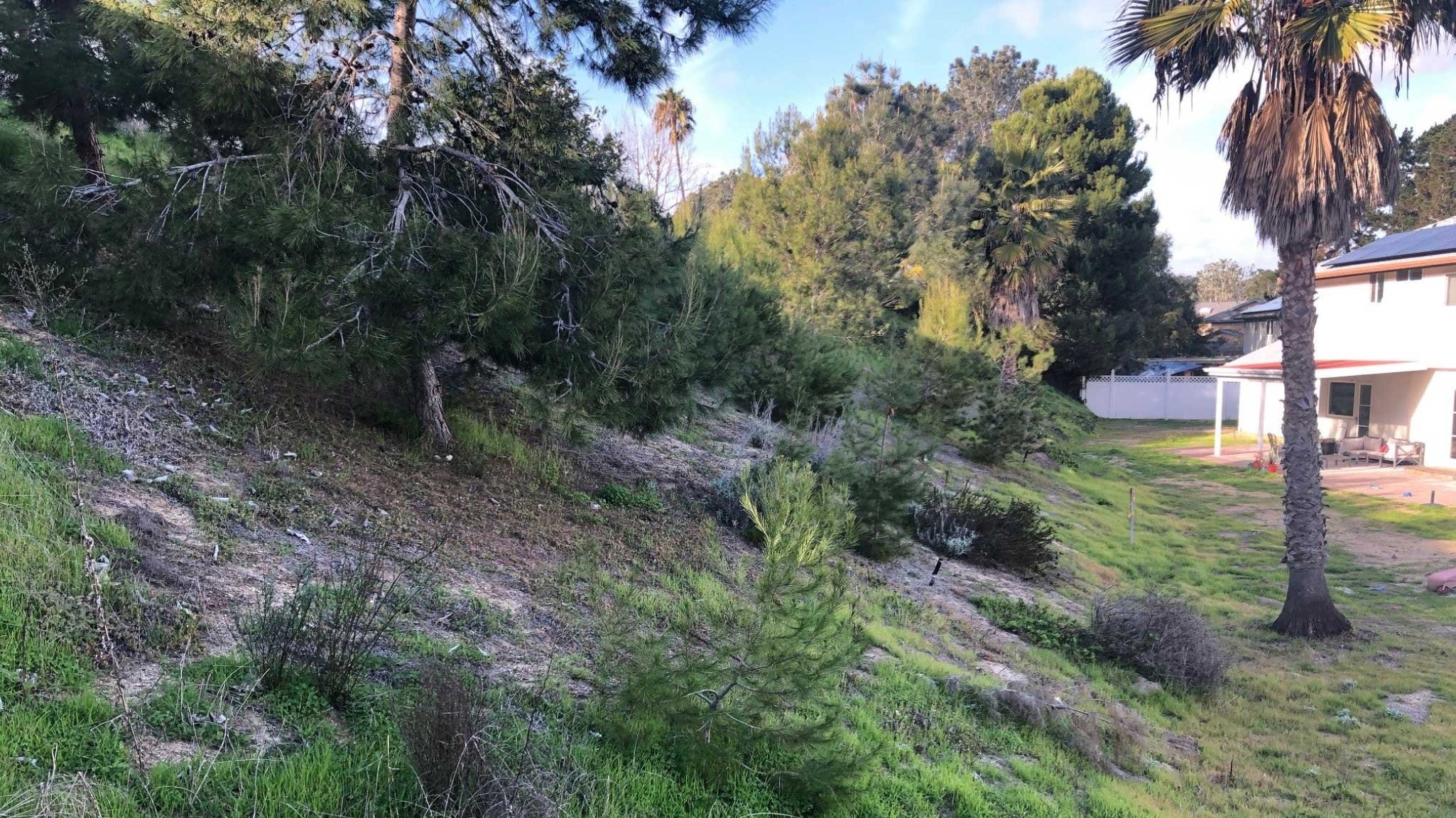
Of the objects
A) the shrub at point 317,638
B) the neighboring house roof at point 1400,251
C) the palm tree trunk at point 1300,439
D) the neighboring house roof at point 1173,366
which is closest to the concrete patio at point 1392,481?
the neighboring house roof at point 1400,251

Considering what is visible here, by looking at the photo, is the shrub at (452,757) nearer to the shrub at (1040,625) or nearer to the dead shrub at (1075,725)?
the dead shrub at (1075,725)

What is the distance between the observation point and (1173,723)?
714cm

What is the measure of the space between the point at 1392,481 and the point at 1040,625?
635 inches

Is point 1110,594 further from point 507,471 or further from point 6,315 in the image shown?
point 6,315

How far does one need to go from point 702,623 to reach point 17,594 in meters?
3.49

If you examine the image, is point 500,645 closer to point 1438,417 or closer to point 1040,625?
point 1040,625

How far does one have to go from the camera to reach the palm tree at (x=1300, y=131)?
9352mm

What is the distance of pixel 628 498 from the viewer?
319 inches

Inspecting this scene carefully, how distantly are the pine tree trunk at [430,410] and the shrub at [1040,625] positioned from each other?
18.3 feet

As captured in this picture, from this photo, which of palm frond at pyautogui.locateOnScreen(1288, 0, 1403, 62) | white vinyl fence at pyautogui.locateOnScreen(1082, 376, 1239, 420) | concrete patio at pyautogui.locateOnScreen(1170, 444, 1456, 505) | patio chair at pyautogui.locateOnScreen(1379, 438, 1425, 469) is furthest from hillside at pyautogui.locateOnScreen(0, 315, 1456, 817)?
white vinyl fence at pyautogui.locateOnScreen(1082, 376, 1239, 420)

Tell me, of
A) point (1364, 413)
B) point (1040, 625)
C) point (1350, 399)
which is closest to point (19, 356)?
point (1040, 625)

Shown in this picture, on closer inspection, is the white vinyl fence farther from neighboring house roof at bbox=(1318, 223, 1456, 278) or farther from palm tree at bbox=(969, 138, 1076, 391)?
neighboring house roof at bbox=(1318, 223, 1456, 278)

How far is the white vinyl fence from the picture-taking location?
3681 centimetres

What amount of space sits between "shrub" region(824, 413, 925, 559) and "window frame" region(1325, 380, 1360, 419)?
20308mm
